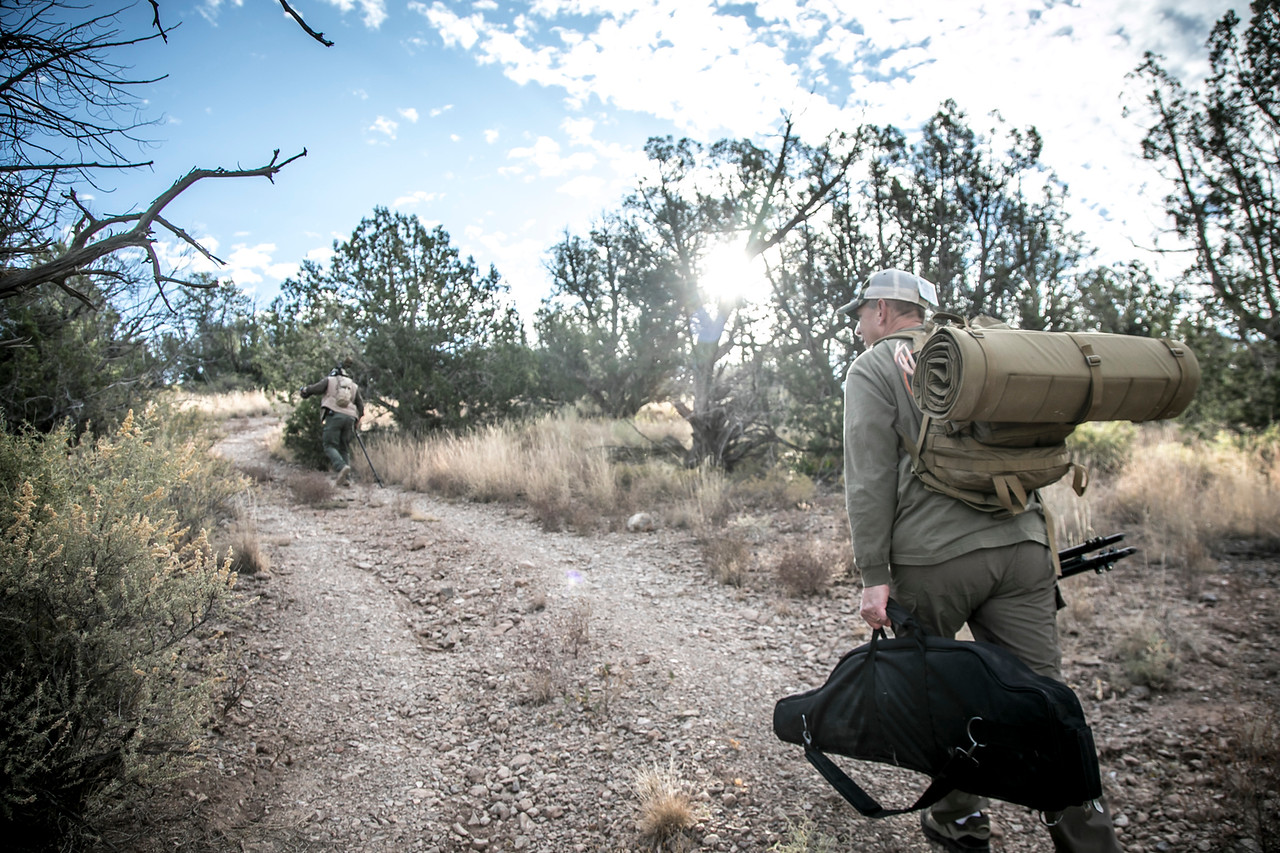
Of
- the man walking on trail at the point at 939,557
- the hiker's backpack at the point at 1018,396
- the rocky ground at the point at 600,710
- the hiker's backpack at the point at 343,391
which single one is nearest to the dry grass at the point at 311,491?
the hiker's backpack at the point at 343,391

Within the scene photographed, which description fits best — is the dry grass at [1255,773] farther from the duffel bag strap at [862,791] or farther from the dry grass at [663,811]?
the dry grass at [663,811]

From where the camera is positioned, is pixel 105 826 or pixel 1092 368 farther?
pixel 105 826

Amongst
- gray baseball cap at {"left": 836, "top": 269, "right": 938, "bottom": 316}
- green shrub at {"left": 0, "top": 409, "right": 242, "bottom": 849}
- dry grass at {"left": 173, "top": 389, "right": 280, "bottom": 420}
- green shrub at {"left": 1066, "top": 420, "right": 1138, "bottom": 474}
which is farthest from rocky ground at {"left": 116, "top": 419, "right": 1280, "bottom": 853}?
dry grass at {"left": 173, "top": 389, "right": 280, "bottom": 420}

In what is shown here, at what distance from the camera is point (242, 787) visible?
2660 mm

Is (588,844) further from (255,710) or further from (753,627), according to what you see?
(753,627)

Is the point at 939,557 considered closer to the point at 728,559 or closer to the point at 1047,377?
the point at 1047,377

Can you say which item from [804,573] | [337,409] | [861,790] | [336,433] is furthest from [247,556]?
[336,433]

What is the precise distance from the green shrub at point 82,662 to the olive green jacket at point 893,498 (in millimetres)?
2775

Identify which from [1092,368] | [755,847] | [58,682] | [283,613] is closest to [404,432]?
[283,613]

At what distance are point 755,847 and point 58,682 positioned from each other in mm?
2717

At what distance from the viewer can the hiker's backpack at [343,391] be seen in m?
10.2

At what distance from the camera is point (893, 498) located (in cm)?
222

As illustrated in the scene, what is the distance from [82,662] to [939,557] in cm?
321

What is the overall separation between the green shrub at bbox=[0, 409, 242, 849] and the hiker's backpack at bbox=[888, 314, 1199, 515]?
3070mm
